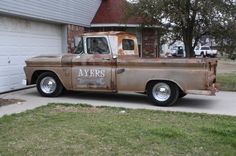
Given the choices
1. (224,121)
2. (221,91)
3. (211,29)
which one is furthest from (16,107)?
(211,29)

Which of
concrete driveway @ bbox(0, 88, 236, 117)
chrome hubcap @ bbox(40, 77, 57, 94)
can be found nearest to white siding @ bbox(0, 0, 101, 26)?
chrome hubcap @ bbox(40, 77, 57, 94)

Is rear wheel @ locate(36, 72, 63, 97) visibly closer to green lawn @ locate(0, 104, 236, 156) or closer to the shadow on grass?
the shadow on grass

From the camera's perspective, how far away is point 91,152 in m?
6.34

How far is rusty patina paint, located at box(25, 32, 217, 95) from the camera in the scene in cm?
1050

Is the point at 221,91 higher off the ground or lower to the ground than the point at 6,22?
lower

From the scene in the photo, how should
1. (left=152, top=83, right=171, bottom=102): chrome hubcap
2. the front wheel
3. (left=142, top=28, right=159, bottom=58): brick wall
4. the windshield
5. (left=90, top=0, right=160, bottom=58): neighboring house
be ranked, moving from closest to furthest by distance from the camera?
1. the front wheel
2. (left=152, top=83, right=171, bottom=102): chrome hubcap
3. the windshield
4. (left=90, top=0, right=160, bottom=58): neighboring house
5. (left=142, top=28, right=159, bottom=58): brick wall

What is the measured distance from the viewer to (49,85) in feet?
41.2

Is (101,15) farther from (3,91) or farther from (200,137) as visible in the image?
(200,137)

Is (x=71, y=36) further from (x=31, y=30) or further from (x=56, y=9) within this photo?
(x=31, y=30)

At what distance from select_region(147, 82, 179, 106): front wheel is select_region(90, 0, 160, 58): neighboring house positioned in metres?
7.99

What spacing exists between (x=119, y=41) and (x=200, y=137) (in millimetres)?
5771

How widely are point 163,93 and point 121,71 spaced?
1.27 m

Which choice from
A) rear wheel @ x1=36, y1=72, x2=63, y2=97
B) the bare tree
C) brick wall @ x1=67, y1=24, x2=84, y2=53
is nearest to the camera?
rear wheel @ x1=36, y1=72, x2=63, y2=97

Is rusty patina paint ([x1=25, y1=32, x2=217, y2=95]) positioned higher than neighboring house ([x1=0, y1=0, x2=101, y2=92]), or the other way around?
neighboring house ([x1=0, y1=0, x2=101, y2=92])
